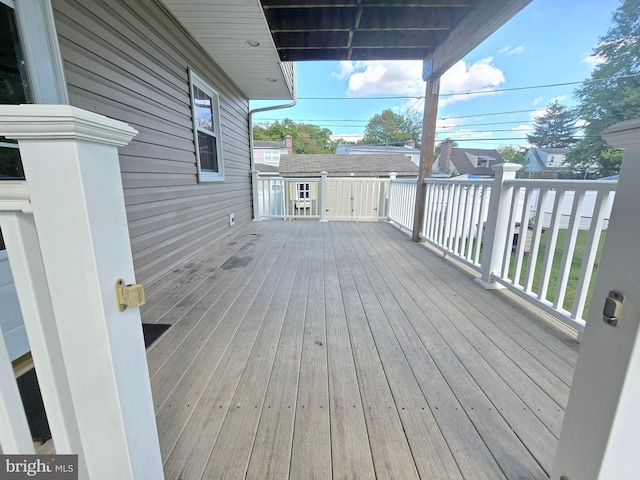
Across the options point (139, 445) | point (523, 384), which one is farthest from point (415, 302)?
point (139, 445)

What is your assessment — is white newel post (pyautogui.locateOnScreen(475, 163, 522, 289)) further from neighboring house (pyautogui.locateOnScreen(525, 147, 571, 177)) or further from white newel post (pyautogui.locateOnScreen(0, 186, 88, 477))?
neighboring house (pyautogui.locateOnScreen(525, 147, 571, 177))

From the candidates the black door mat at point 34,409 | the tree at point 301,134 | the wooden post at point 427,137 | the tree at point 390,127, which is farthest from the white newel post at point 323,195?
the tree at point 390,127

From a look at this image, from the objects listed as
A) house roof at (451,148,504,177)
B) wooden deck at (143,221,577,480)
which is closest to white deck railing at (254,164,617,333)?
wooden deck at (143,221,577,480)

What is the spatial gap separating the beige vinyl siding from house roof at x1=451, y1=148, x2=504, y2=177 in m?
24.5

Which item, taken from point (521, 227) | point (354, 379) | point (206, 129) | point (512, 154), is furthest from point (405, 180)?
point (512, 154)

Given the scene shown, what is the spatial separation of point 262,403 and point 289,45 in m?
4.29

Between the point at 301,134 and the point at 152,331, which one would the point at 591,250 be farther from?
the point at 301,134

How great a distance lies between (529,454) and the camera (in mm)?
970

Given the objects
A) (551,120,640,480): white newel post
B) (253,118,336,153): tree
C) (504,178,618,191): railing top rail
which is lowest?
(551,120,640,480): white newel post

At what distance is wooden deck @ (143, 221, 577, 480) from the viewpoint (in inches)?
37.6

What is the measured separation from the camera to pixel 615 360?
600 millimetres

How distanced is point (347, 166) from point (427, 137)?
34.6 feet

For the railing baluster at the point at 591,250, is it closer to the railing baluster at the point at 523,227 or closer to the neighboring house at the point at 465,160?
the railing baluster at the point at 523,227

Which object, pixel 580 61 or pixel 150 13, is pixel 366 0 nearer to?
pixel 150 13
